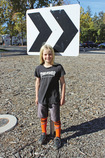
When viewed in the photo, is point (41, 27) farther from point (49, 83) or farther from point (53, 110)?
point (53, 110)

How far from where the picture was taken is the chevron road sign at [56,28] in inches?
98.3

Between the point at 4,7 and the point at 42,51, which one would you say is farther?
the point at 4,7

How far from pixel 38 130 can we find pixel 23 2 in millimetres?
19388

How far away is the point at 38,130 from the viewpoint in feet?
10.5

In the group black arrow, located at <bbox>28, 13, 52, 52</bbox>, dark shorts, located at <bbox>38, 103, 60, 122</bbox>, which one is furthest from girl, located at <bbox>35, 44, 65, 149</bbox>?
black arrow, located at <bbox>28, 13, 52, 52</bbox>

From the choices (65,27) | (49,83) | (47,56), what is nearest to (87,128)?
(49,83)

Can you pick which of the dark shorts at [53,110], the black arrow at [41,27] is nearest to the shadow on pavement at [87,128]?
the dark shorts at [53,110]

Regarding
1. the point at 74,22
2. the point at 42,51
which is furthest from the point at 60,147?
the point at 74,22

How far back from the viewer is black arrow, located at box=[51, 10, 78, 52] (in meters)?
2.52

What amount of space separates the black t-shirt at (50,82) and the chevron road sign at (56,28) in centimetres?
27

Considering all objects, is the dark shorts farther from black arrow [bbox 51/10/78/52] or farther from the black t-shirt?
black arrow [bbox 51/10/78/52]

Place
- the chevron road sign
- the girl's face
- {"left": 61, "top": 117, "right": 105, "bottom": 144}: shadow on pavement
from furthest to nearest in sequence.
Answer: {"left": 61, "top": 117, "right": 105, "bottom": 144}: shadow on pavement, the girl's face, the chevron road sign

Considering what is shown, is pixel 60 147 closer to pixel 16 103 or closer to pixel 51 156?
pixel 51 156

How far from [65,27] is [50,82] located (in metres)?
0.84
